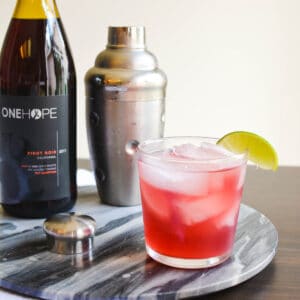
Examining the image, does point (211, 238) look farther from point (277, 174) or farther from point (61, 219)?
point (277, 174)

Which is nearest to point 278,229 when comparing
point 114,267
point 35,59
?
point 114,267

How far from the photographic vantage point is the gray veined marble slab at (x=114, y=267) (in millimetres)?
506

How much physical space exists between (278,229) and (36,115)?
1.01 feet

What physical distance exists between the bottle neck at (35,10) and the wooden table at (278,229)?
1.19 feet

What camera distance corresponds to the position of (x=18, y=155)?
2.20ft

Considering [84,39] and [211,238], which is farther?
[84,39]

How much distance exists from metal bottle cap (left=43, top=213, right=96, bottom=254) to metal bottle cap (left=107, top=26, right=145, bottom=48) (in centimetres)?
24

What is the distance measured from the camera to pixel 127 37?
28.2 inches

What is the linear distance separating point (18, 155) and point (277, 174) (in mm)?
476

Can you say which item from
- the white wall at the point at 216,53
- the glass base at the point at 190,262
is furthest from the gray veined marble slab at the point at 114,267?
the white wall at the point at 216,53

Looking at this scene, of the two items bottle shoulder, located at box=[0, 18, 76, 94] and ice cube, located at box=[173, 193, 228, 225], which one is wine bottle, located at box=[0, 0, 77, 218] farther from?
ice cube, located at box=[173, 193, 228, 225]

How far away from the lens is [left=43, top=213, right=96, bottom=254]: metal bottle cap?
581 mm

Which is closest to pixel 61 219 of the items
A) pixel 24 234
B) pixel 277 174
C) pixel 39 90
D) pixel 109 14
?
pixel 24 234

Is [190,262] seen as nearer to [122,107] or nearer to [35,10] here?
[122,107]
